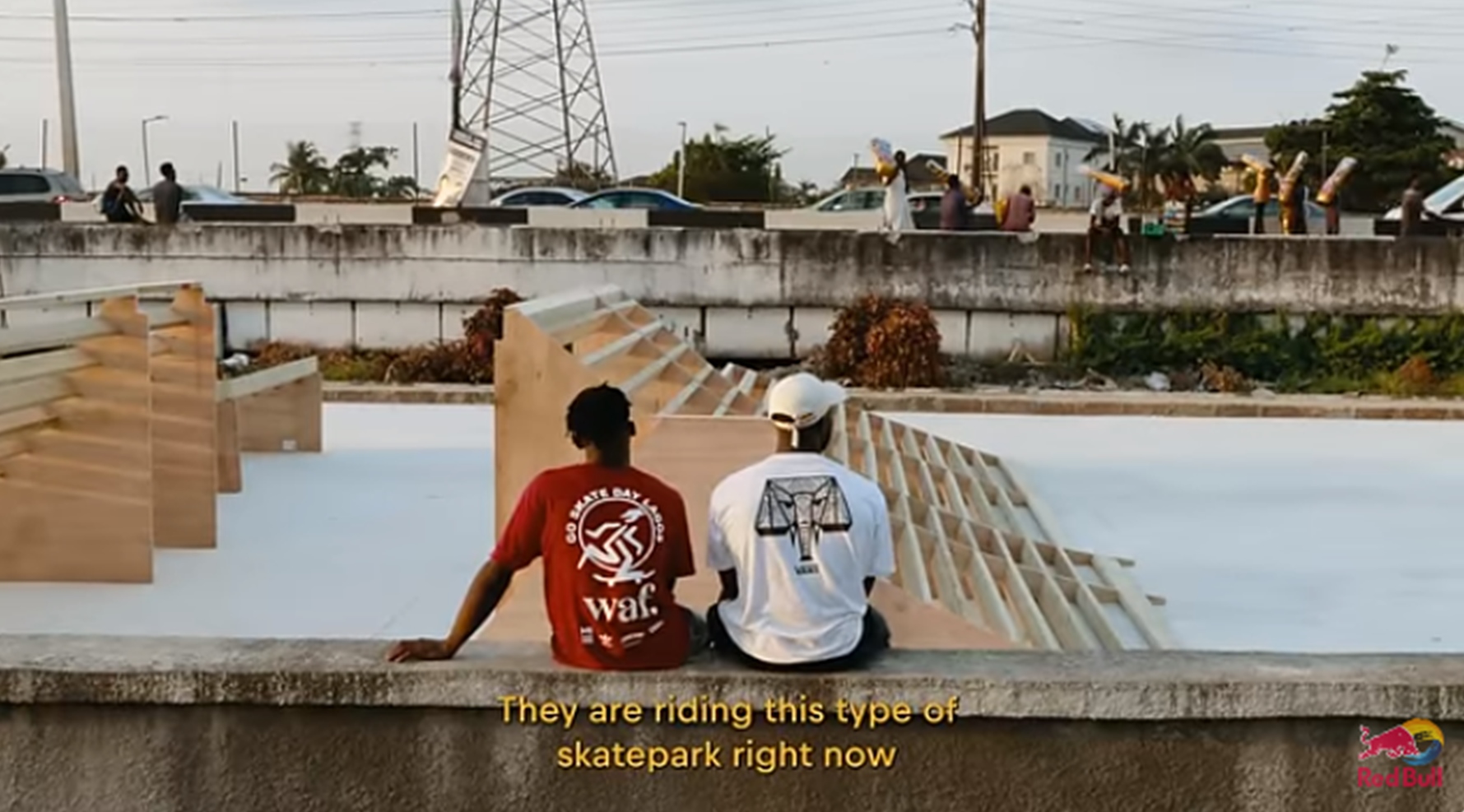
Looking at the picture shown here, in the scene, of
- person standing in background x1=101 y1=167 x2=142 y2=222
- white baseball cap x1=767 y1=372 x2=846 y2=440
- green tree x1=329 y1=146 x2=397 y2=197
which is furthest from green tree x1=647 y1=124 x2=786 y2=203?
white baseball cap x1=767 y1=372 x2=846 y2=440

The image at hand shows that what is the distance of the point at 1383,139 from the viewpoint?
3581cm

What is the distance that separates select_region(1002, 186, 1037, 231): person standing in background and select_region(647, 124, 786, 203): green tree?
2361 centimetres

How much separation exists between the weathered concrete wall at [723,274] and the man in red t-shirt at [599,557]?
1107cm

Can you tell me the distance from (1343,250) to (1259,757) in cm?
1175

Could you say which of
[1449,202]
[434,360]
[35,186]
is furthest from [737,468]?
[35,186]

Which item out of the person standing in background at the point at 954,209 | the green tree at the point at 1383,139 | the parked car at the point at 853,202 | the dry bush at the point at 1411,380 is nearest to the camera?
the dry bush at the point at 1411,380

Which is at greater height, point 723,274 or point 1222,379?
point 723,274

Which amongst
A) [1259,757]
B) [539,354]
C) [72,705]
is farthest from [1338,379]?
[72,705]

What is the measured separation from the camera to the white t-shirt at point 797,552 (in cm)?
287

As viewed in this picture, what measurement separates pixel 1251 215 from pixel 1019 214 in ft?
24.9

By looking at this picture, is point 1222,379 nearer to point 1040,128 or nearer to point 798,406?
point 798,406

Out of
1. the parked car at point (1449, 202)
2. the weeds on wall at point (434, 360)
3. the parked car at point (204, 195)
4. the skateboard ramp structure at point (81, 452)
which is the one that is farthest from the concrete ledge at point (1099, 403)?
the parked car at point (204, 195)

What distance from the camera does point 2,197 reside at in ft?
71.5

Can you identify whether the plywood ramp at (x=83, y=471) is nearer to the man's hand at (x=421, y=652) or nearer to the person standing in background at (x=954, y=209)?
the man's hand at (x=421, y=652)
